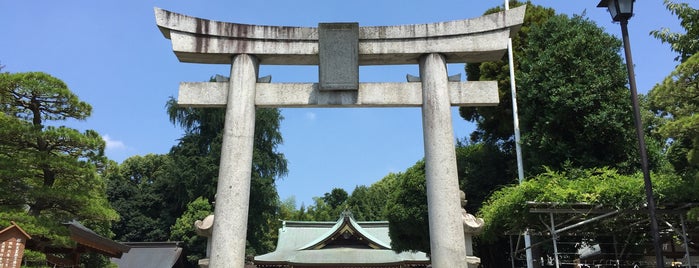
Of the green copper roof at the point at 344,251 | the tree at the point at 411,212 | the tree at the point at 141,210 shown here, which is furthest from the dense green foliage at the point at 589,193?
the tree at the point at 141,210

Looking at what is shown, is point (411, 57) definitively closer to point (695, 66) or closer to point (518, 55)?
point (695, 66)

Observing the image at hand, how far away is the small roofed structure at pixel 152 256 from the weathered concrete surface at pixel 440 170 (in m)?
21.4

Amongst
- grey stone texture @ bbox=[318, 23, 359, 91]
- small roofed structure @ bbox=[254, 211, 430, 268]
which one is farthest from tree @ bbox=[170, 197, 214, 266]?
grey stone texture @ bbox=[318, 23, 359, 91]

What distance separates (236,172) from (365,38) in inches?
117

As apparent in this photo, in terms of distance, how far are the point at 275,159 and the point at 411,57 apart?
30.6 meters

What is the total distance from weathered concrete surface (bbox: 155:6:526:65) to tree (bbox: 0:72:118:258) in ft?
14.1

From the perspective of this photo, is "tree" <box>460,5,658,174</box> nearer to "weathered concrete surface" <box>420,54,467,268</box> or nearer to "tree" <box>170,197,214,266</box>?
"weathered concrete surface" <box>420,54,467,268</box>

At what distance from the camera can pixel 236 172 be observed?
7902mm

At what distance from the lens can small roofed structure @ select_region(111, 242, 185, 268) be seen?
86.6 feet

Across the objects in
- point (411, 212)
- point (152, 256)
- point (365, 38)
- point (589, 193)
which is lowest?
point (152, 256)

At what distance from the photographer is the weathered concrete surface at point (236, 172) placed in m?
7.56

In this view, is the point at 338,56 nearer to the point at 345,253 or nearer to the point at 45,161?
the point at 45,161

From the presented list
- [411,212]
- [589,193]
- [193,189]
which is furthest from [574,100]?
[193,189]

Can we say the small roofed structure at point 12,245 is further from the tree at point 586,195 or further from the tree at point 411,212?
the tree at point 411,212
